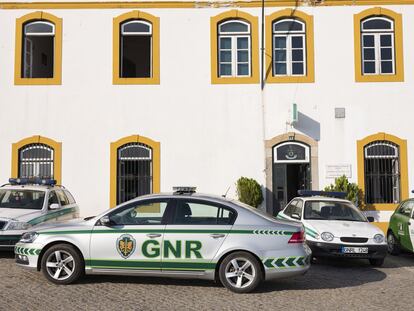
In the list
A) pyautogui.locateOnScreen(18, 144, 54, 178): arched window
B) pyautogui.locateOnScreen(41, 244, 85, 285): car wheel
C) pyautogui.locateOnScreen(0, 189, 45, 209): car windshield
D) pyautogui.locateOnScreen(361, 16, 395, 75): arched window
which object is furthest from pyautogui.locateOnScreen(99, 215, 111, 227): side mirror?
pyautogui.locateOnScreen(361, 16, 395, 75): arched window

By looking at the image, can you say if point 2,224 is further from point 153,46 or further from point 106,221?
point 153,46

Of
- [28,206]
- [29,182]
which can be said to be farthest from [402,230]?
[29,182]

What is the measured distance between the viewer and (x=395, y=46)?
14.6 metres

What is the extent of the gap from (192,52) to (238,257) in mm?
8940

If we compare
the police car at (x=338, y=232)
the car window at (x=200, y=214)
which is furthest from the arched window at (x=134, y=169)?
the car window at (x=200, y=214)

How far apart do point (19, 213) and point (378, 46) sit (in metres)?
11.4

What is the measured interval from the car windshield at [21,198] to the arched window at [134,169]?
3.93 metres

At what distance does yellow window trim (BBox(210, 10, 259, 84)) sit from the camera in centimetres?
1456

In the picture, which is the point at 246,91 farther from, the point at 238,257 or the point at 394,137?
the point at 238,257

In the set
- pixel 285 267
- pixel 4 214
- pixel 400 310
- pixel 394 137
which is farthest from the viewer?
pixel 394 137

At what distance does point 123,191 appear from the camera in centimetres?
1448

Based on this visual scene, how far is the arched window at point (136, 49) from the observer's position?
14836 mm

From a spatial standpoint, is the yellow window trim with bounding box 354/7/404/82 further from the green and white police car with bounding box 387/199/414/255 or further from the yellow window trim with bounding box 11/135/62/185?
the yellow window trim with bounding box 11/135/62/185

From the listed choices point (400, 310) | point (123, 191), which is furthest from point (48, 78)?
point (400, 310)
